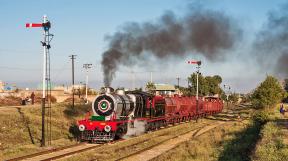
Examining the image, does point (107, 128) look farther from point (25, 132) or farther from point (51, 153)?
point (25, 132)

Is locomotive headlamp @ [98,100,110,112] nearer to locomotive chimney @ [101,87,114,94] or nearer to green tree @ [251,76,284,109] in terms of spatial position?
locomotive chimney @ [101,87,114,94]

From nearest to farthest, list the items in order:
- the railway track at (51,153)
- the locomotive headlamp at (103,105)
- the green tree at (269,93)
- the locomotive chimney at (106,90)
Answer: the railway track at (51,153), the locomotive headlamp at (103,105), the locomotive chimney at (106,90), the green tree at (269,93)

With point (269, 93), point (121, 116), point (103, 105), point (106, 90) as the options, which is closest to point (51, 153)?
point (103, 105)

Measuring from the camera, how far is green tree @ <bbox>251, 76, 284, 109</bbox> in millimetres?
62688

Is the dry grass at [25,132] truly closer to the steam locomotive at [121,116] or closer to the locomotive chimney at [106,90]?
the steam locomotive at [121,116]

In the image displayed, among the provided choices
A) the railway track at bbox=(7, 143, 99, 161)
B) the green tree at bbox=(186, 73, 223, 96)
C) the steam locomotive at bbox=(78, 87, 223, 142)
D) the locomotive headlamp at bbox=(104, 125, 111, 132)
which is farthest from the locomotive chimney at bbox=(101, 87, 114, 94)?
the green tree at bbox=(186, 73, 223, 96)

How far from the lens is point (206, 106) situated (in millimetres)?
64938

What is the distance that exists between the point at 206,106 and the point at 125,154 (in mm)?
44553

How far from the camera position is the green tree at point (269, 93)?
62688mm

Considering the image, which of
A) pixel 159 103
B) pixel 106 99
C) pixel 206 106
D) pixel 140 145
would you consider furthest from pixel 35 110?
pixel 206 106

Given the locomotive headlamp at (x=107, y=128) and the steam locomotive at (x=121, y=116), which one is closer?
the locomotive headlamp at (x=107, y=128)

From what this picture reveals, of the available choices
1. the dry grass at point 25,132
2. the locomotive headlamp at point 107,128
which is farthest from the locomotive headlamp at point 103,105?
the dry grass at point 25,132

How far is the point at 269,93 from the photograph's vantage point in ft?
205

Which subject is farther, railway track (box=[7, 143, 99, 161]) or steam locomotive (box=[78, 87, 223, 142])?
steam locomotive (box=[78, 87, 223, 142])
